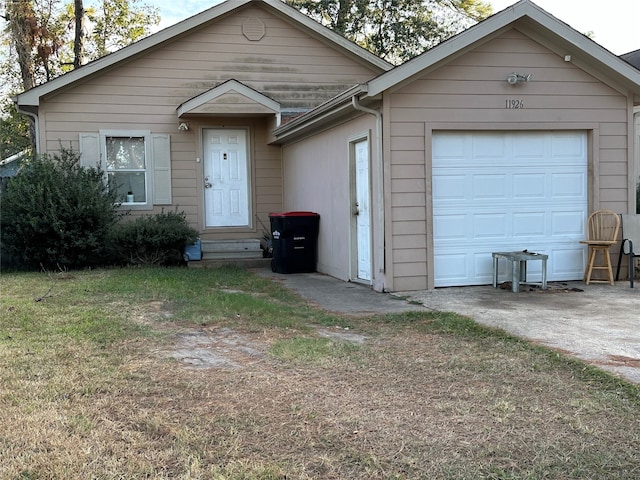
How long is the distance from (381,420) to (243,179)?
10.0m

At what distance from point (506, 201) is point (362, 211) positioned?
202 centimetres

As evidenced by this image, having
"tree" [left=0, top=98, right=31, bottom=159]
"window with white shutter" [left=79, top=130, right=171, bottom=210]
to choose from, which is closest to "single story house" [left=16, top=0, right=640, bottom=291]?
"window with white shutter" [left=79, top=130, right=171, bottom=210]

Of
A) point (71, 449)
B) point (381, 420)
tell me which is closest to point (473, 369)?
point (381, 420)

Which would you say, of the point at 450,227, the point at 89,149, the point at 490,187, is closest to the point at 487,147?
the point at 490,187

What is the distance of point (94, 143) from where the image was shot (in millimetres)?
12312

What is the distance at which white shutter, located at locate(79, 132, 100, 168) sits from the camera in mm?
12258

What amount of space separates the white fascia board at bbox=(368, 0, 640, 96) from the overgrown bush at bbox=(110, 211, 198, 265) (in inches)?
210

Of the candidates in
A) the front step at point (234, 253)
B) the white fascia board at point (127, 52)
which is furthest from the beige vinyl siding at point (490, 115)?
the white fascia board at point (127, 52)

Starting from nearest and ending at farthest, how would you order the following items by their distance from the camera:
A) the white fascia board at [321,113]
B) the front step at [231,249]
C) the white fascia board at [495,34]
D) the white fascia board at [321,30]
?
the white fascia board at [495,34] < the white fascia board at [321,113] < the front step at [231,249] < the white fascia board at [321,30]

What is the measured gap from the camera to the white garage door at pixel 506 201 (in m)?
8.68

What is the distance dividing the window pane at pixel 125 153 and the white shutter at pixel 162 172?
32 centimetres

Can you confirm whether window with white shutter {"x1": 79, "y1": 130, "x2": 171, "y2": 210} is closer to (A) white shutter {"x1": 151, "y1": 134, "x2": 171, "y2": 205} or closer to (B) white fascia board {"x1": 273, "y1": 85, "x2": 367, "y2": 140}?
(A) white shutter {"x1": 151, "y1": 134, "x2": 171, "y2": 205}

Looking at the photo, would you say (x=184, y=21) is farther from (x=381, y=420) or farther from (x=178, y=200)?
(x=381, y=420)

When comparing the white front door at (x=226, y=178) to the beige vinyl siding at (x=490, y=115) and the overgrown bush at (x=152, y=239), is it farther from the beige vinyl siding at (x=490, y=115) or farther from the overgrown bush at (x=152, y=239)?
the beige vinyl siding at (x=490, y=115)
